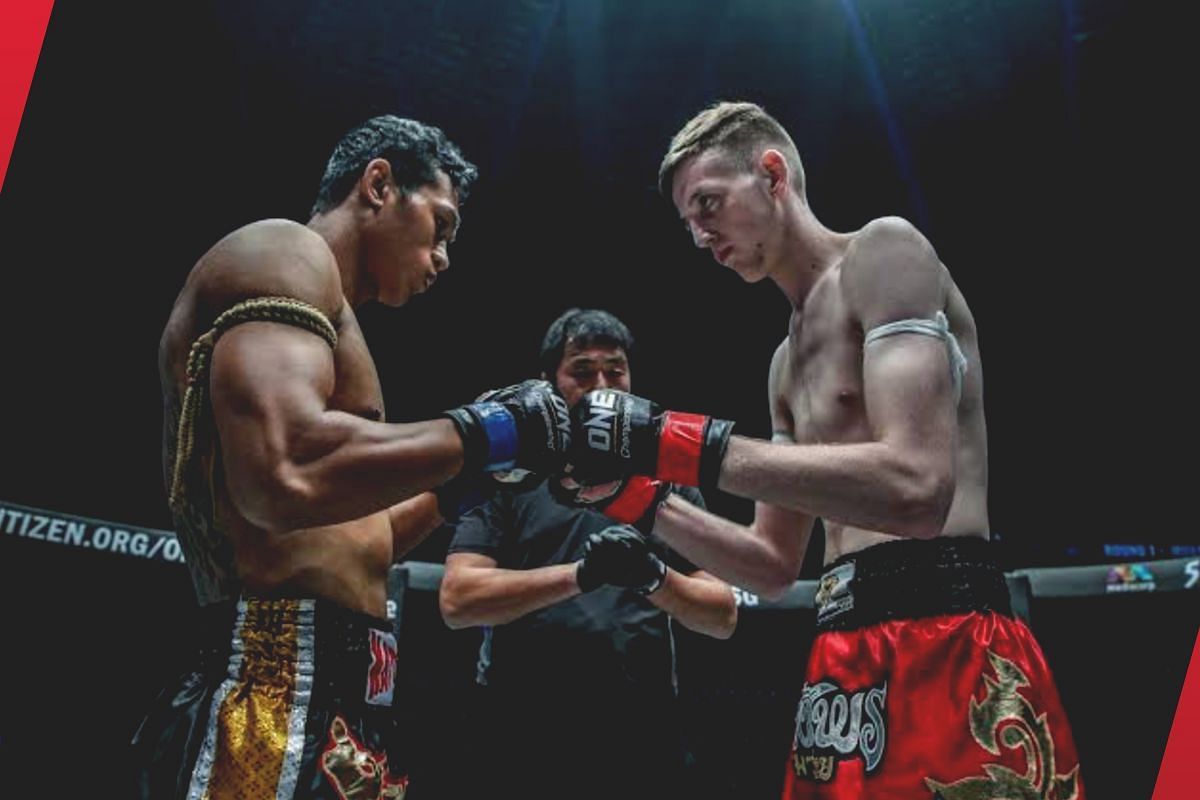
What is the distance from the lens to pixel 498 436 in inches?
58.7

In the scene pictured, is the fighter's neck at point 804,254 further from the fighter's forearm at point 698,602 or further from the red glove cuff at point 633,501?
the fighter's forearm at point 698,602

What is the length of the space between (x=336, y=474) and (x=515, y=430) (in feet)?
0.95

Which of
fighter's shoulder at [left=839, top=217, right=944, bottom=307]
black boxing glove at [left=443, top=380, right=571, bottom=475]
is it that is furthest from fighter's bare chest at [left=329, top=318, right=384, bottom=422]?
fighter's shoulder at [left=839, top=217, right=944, bottom=307]

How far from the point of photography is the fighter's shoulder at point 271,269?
148cm

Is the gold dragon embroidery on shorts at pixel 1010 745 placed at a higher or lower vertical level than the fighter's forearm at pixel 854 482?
lower

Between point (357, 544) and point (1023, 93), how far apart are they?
4.57 metres

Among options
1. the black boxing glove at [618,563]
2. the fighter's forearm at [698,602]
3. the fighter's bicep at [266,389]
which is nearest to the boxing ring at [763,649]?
the fighter's forearm at [698,602]

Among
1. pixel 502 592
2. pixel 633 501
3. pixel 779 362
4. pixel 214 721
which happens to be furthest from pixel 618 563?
pixel 214 721

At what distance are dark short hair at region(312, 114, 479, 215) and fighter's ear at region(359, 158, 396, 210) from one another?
0.01 m

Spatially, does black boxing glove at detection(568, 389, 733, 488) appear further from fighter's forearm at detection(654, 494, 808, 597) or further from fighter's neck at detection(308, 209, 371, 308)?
fighter's neck at detection(308, 209, 371, 308)

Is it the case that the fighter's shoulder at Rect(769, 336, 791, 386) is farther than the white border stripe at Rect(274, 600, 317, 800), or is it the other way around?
the fighter's shoulder at Rect(769, 336, 791, 386)

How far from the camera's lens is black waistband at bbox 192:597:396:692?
144cm

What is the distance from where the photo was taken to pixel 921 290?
1.66 meters

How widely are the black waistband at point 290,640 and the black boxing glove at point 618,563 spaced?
940 mm
